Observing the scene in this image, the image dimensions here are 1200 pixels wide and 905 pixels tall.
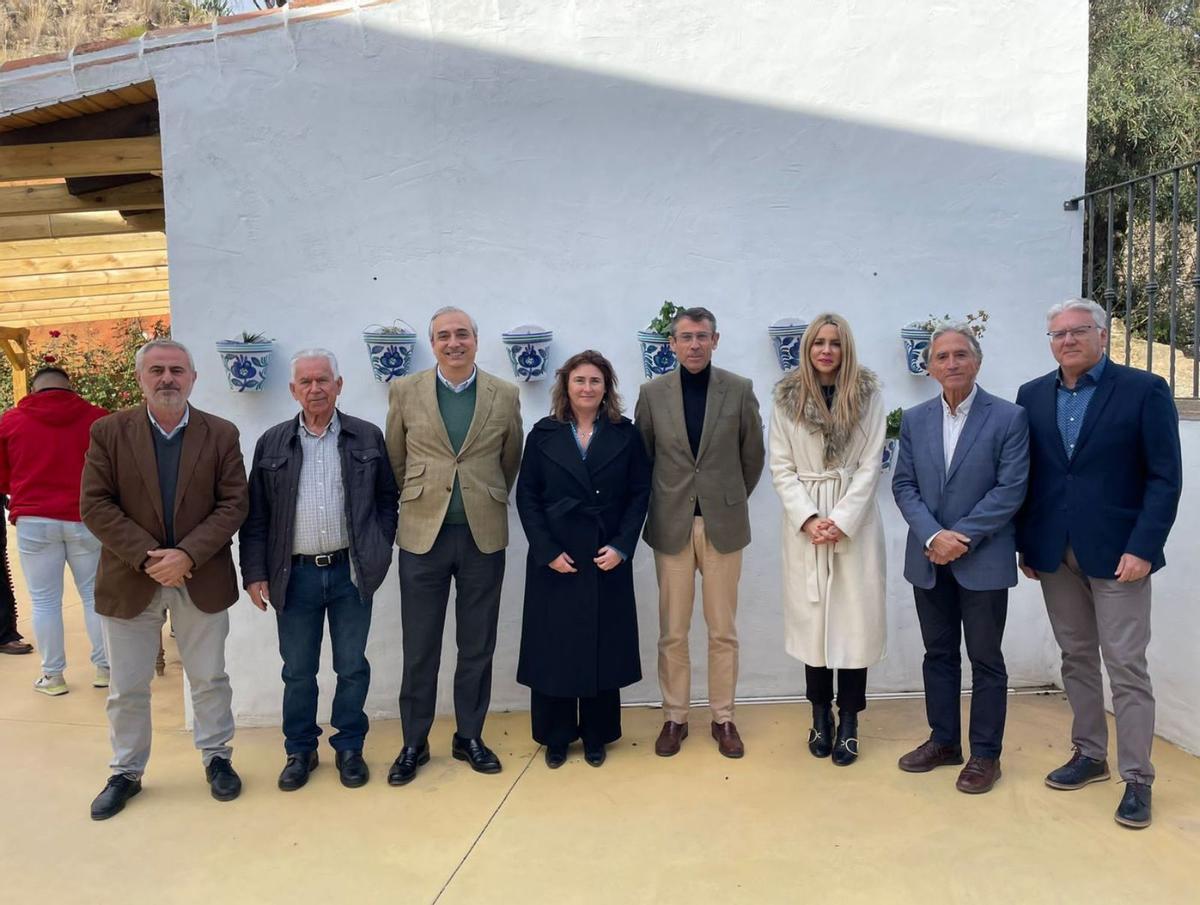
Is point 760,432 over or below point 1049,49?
below

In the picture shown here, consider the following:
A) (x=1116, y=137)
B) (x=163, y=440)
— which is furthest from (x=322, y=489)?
(x=1116, y=137)

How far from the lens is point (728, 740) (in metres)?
3.40

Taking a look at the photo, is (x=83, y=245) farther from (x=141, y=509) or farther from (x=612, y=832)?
(x=612, y=832)

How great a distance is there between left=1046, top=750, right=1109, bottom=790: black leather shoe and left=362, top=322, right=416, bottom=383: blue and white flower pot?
2904 millimetres

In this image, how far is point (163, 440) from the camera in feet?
9.84

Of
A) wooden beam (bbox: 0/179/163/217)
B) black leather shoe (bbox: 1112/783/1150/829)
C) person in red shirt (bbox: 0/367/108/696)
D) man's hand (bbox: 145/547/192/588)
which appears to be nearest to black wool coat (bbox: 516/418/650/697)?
man's hand (bbox: 145/547/192/588)

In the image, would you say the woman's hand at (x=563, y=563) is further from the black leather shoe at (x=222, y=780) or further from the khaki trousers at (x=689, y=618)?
the black leather shoe at (x=222, y=780)

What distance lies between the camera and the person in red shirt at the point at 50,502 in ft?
14.1

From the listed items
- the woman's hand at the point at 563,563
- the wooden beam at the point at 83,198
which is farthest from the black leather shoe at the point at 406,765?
the wooden beam at the point at 83,198

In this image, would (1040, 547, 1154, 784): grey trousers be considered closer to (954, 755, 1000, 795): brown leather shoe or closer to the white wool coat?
(954, 755, 1000, 795): brown leather shoe

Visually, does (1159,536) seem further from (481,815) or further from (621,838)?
(481,815)

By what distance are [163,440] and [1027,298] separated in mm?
3582

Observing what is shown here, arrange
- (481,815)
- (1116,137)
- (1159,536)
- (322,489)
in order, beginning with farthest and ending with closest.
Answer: (1116,137)
(322,489)
(481,815)
(1159,536)

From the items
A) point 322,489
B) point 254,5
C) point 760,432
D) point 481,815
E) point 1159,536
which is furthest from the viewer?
point 254,5
